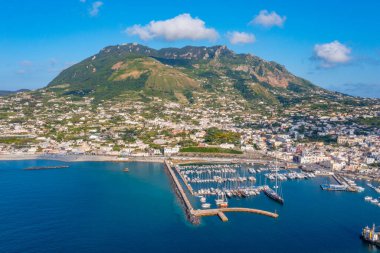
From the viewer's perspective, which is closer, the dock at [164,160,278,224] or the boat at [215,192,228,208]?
the dock at [164,160,278,224]

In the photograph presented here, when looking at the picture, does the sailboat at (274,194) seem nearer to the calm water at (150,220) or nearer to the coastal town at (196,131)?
the calm water at (150,220)

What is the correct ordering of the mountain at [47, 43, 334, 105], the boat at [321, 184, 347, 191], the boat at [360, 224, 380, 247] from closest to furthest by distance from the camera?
the boat at [360, 224, 380, 247] < the boat at [321, 184, 347, 191] < the mountain at [47, 43, 334, 105]

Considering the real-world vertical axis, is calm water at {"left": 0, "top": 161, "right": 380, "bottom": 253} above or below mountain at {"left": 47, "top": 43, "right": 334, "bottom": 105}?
below

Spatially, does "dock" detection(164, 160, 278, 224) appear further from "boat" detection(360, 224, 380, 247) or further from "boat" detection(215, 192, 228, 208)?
"boat" detection(360, 224, 380, 247)

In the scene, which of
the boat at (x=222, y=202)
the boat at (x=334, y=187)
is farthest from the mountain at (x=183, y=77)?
the boat at (x=222, y=202)

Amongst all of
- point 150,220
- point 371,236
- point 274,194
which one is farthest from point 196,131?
point 371,236

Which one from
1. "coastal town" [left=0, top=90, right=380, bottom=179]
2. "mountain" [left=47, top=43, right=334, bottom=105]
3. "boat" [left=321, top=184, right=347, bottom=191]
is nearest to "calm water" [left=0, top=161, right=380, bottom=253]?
"boat" [left=321, top=184, right=347, bottom=191]

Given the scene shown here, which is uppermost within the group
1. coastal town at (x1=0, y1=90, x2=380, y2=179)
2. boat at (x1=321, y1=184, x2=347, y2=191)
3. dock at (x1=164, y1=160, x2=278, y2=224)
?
coastal town at (x1=0, y1=90, x2=380, y2=179)
